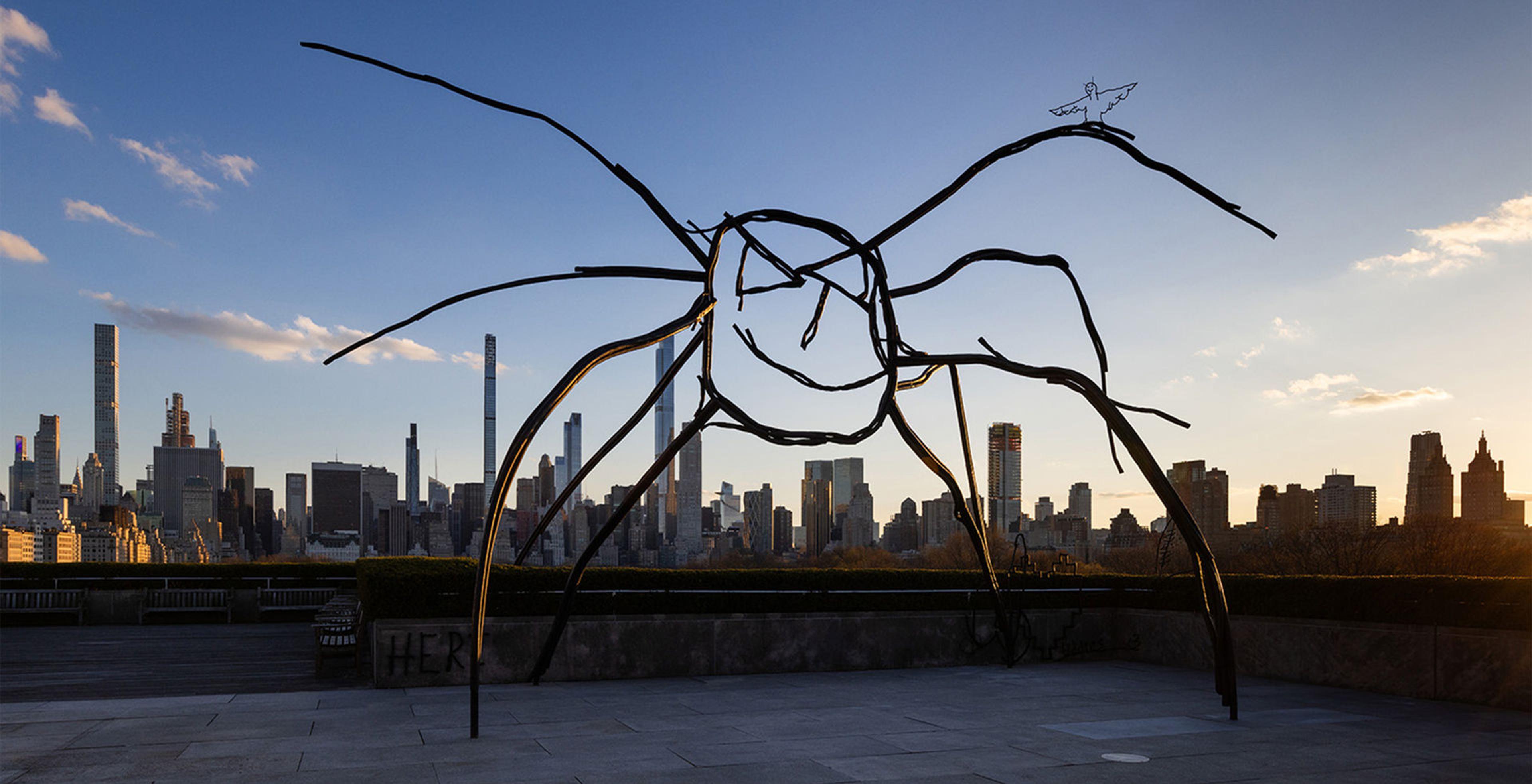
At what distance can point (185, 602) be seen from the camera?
2334 cm

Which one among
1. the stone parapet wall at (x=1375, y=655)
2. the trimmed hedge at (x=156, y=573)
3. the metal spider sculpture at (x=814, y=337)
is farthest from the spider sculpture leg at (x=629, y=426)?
the trimmed hedge at (x=156, y=573)

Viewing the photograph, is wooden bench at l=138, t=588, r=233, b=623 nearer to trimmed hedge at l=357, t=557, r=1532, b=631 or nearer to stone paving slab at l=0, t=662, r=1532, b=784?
trimmed hedge at l=357, t=557, r=1532, b=631

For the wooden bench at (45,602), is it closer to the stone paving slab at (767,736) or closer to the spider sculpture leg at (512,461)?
the stone paving slab at (767,736)

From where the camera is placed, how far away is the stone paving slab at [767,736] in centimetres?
809

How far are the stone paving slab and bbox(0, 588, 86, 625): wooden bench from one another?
13527 millimetres

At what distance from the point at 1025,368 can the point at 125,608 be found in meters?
21.5

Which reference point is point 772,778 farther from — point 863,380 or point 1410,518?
point 1410,518

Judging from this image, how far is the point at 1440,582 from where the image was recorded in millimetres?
12055

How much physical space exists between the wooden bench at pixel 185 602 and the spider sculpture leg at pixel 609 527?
46.0ft

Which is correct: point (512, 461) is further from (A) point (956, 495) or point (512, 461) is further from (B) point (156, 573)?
(B) point (156, 573)

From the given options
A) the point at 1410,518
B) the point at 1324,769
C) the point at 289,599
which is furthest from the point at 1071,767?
the point at 1410,518

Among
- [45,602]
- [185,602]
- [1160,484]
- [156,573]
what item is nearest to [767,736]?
[1160,484]

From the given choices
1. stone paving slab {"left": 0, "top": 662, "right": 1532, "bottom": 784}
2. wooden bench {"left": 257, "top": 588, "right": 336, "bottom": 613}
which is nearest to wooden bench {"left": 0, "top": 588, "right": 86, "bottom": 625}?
wooden bench {"left": 257, "top": 588, "right": 336, "bottom": 613}

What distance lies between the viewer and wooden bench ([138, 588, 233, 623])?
75.6ft
